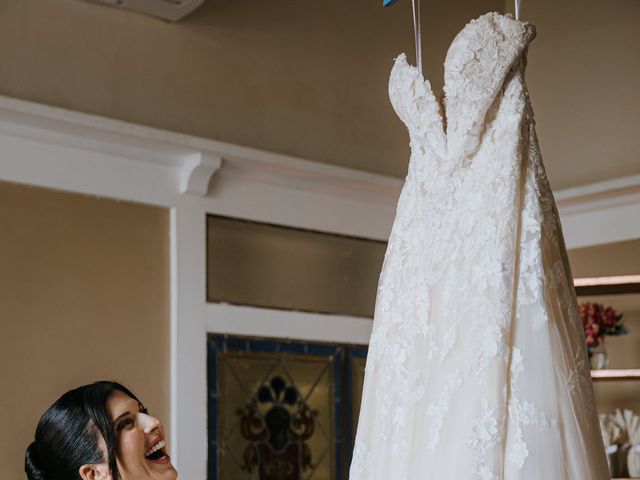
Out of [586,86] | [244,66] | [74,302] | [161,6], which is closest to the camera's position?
[74,302]

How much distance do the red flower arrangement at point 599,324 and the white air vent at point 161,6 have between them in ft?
7.08

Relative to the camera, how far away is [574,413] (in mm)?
2066

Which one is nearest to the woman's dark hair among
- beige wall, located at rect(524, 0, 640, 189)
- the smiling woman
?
the smiling woman

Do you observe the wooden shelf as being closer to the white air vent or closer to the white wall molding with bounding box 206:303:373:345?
the white wall molding with bounding box 206:303:373:345

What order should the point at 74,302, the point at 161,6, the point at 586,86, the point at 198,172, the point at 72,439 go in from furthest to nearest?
the point at 586,86 → the point at 198,172 → the point at 161,6 → the point at 74,302 → the point at 72,439

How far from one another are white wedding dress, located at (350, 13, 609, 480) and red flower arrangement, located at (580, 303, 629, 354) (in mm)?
2580

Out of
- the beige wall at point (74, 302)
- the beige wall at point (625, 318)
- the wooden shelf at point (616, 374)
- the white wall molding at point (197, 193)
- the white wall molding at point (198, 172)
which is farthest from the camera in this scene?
the beige wall at point (625, 318)

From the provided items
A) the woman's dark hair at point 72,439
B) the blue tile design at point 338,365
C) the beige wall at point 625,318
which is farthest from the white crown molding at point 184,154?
the woman's dark hair at point 72,439

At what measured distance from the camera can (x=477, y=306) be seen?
2168 mm

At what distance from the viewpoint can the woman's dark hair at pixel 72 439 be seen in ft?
7.92

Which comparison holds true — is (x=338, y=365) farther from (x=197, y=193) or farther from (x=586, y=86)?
(x=586, y=86)

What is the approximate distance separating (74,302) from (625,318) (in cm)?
246

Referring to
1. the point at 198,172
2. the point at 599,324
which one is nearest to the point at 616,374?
the point at 599,324

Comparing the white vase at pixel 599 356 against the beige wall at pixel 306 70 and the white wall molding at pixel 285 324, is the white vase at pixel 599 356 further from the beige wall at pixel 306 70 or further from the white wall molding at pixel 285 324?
the white wall molding at pixel 285 324
